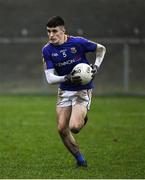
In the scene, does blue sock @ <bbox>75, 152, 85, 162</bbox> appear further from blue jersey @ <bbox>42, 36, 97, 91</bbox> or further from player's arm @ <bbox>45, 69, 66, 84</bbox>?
player's arm @ <bbox>45, 69, 66, 84</bbox>

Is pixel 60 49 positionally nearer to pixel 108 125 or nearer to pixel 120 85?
pixel 108 125

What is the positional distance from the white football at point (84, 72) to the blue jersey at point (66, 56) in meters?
0.21

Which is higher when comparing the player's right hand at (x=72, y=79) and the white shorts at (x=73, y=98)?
the player's right hand at (x=72, y=79)

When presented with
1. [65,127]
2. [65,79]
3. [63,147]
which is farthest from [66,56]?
[63,147]

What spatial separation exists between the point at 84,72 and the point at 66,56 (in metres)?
0.43

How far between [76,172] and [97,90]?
1958 centimetres

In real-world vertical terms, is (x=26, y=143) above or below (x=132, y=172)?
below

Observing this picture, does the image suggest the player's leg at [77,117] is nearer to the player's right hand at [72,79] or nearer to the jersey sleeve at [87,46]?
the player's right hand at [72,79]

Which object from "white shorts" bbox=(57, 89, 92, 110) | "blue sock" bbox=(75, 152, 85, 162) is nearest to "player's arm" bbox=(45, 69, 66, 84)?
"white shorts" bbox=(57, 89, 92, 110)

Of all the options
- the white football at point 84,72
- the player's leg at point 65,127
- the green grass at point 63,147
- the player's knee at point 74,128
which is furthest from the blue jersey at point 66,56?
the green grass at point 63,147

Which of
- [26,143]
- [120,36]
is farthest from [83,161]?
[120,36]

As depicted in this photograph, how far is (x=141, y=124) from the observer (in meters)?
17.7

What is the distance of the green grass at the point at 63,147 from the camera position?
34.2 ft

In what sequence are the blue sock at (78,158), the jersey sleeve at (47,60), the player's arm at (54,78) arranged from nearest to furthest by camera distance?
1. the player's arm at (54,78)
2. the jersey sleeve at (47,60)
3. the blue sock at (78,158)
